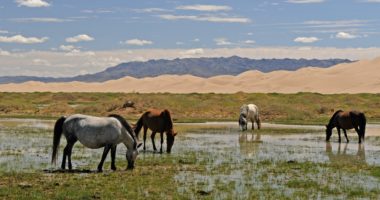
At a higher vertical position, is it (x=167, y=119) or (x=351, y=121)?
(x=167, y=119)

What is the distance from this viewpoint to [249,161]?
70.2 feet

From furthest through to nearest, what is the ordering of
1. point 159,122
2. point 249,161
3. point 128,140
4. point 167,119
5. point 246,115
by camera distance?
point 246,115, point 159,122, point 167,119, point 249,161, point 128,140

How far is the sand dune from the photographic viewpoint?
440ft

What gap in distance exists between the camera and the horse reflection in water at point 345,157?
21422 millimetres

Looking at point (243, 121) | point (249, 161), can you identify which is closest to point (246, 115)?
point (243, 121)

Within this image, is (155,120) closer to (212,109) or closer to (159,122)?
(159,122)

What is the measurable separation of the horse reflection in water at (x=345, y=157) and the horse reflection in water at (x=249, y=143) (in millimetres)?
3323

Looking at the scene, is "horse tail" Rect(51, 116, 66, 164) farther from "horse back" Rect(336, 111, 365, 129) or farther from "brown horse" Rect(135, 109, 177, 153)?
"horse back" Rect(336, 111, 365, 129)

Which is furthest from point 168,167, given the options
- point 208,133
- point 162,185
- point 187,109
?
point 187,109

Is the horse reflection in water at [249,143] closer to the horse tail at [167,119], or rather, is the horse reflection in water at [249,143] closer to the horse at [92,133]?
the horse tail at [167,119]

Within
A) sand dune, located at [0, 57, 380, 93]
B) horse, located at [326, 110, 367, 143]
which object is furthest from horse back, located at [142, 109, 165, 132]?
sand dune, located at [0, 57, 380, 93]

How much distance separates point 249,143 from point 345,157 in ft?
22.2

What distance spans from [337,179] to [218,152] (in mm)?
7915

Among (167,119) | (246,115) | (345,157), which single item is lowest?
(345,157)
